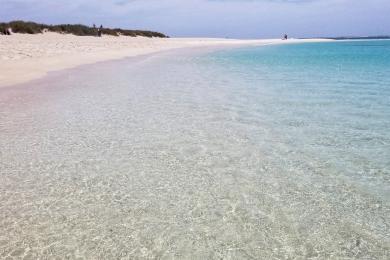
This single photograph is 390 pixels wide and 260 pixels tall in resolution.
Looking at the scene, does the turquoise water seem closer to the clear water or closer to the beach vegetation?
the clear water

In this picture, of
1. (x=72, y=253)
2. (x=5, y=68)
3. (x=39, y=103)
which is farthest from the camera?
(x=5, y=68)

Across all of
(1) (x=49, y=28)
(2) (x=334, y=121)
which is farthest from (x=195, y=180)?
(1) (x=49, y=28)

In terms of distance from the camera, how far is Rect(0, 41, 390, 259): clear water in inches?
108

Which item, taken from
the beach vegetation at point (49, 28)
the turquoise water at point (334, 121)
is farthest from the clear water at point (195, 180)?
the beach vegetation at point (49, 28)

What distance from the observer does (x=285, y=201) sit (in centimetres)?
336

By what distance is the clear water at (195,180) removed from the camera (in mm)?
2750

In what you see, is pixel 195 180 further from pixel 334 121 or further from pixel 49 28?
pixel 49 28

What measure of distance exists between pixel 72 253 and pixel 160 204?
35.6 inches

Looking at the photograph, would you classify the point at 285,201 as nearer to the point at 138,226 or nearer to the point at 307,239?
the point at 307,239

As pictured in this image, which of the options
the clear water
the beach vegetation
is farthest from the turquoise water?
the beach vegetation

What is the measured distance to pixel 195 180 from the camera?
3.85 meters

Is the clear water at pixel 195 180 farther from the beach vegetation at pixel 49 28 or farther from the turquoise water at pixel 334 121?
the beach vegetation at pixel 49 28

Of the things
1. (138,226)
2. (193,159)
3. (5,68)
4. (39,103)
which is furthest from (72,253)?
(5,68)

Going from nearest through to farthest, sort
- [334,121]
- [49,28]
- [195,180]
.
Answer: [195,180], [334,121], [49,28]
